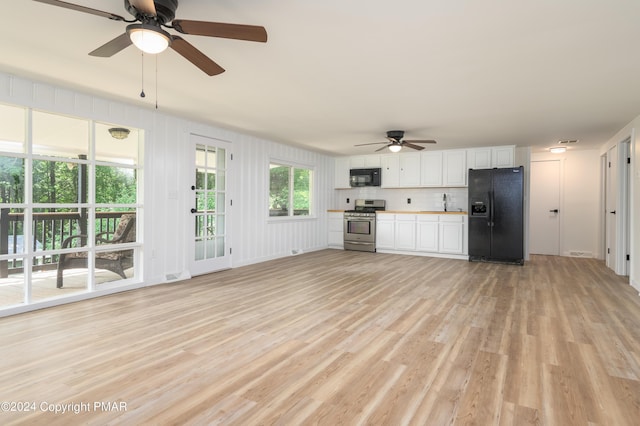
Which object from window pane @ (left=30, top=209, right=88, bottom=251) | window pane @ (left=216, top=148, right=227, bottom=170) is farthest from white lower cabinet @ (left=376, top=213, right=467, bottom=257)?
window pane @ (left=30, top=209, right=88, bottom=251)

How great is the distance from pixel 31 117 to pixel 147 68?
4.78 ft

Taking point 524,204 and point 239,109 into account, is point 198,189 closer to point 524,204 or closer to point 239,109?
point 239,109

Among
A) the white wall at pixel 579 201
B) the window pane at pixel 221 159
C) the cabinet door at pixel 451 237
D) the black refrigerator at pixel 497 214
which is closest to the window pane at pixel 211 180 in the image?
the window pane at pixel 221 159

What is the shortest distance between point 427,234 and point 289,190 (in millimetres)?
3053

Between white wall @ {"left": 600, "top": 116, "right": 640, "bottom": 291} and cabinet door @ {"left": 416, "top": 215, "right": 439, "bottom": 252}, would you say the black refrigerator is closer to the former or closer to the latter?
cabinet door @ {"left": 416, "top": 215, "right": 439, "bottom": 252}

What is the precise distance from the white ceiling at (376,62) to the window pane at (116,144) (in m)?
0.49

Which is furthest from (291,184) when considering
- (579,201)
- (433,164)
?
(579,201)

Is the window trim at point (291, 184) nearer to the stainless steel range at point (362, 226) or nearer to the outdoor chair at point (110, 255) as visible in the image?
the stainless steel range at point (362, 226)

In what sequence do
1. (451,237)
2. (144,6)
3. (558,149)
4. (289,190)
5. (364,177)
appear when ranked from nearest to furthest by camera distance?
(144,6), (558,149), (451,237), (289,190), (364,177)

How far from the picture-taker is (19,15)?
7.25 ft

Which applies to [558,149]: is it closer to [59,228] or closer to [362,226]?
[362,226]

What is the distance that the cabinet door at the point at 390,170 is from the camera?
7.81 metres

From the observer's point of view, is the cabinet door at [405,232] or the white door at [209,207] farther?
the cabinet door at [405,232]

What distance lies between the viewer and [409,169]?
766 cm
